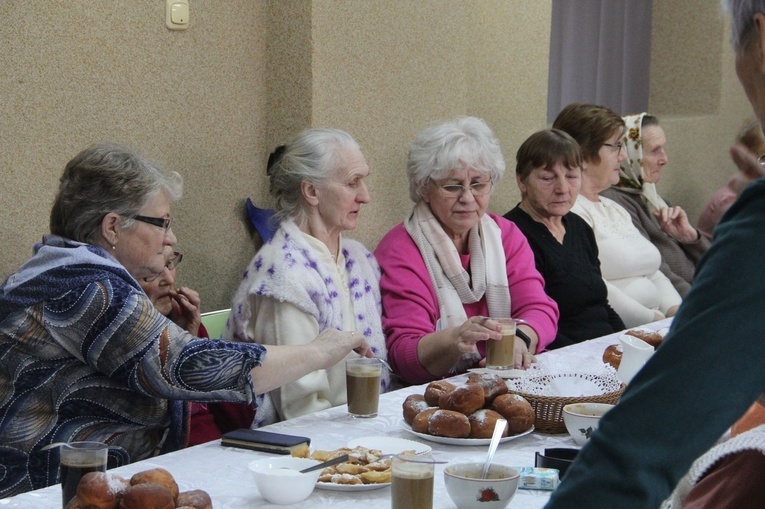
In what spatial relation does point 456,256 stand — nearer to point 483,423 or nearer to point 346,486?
point 483,423

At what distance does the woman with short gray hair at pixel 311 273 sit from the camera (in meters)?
2.65

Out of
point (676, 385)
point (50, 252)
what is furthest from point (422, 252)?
point (676, 385)

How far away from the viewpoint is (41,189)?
268cm

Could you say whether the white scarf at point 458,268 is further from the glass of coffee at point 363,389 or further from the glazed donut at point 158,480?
the glazed donut at point 158,480

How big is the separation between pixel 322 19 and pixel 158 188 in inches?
44.7

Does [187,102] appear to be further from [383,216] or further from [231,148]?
[383,216]

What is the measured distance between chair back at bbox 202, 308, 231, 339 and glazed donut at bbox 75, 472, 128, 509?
1525mm

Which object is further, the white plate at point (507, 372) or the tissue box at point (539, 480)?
the white plate at point (507, 372)

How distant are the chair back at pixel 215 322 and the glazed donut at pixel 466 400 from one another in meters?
1.16

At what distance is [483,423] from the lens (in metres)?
1.85

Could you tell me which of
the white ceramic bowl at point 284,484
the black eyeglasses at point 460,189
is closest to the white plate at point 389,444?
the white ceramic bowl at point 284,484

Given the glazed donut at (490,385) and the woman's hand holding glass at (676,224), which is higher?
the glazed donut at (490,385)

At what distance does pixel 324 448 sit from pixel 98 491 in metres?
0.59

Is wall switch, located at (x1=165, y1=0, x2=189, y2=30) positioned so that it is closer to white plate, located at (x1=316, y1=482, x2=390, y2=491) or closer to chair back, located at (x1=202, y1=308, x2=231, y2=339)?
chair back, located at (x1=202, y1=308, x2=231, y2=339)
